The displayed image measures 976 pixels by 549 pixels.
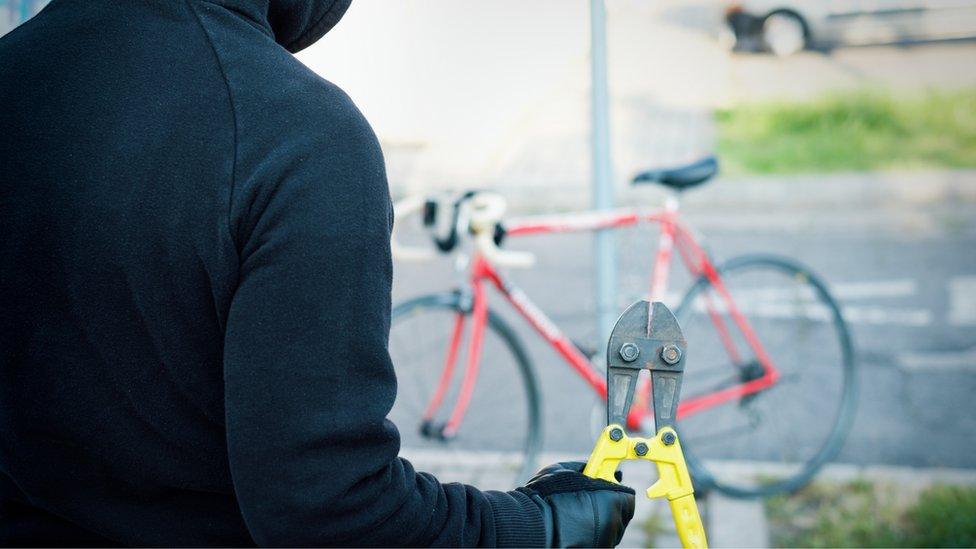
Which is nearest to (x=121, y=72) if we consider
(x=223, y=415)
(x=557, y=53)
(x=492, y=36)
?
Result: (x=223, y=415)

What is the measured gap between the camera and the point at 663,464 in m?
1.50

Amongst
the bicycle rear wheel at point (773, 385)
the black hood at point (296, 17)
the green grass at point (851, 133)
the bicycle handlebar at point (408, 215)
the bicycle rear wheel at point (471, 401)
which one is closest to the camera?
the black hood at point (296, 17)

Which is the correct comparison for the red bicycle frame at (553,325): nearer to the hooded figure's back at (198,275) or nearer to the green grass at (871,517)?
the green grass at (871,517)

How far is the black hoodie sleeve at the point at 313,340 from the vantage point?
1198 millimetres

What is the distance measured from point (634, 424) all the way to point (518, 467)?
569 millimetres

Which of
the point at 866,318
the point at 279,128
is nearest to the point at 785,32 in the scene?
the point at 866,318

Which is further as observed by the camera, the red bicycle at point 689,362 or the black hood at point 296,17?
the red bicycle at point 689,362

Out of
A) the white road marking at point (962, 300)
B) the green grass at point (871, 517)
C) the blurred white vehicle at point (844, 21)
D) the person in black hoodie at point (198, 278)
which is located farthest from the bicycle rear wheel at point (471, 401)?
the blurred white vehicle at point (844, 21)

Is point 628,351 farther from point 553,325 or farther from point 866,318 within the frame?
point 866,318

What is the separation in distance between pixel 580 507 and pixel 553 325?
224 centimetres

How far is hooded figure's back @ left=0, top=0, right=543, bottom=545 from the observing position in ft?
3.96

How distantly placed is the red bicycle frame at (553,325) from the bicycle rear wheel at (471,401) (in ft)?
0.13

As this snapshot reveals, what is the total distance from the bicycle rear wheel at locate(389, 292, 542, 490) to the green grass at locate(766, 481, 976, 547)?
969mm

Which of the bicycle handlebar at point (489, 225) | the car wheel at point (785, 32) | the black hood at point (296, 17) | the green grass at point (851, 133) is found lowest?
the green grass at point (851, 133)
